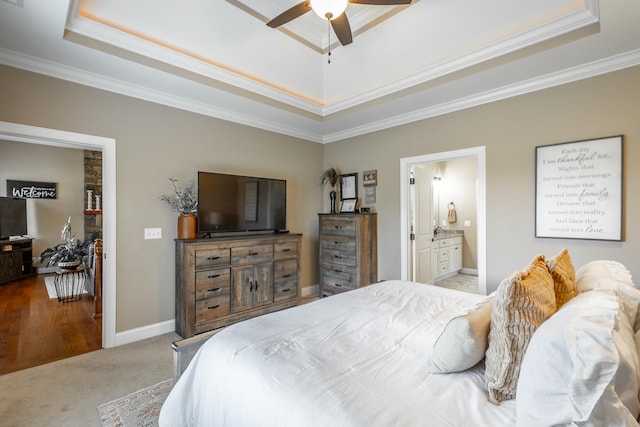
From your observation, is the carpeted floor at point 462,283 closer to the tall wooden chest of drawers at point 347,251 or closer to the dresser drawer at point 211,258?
the tall wooden chest of drawers at point 347,251

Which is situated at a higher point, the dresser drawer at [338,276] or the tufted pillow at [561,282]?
the tufted pillow at [561,282]

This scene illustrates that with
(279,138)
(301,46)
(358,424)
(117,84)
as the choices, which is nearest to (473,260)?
(279,138)

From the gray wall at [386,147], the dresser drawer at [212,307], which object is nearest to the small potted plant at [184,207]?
the gray wall at [386,147]

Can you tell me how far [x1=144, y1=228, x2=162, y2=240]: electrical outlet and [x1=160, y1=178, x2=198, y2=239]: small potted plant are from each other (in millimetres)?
225

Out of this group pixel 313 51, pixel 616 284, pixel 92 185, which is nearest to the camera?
pixel 616 284

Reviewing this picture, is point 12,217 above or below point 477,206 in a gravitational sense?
below

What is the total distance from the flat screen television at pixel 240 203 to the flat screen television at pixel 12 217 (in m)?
5.62

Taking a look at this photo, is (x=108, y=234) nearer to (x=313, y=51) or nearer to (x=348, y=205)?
(x=313, y=51)

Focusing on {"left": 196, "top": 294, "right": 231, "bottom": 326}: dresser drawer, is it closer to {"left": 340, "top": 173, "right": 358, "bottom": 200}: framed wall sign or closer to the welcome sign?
{"left": 340, "top": 173, "right": 358, "bottom": 200}: framed wall sign

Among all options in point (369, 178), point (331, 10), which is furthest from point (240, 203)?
point (331, 10)

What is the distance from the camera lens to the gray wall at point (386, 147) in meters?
2.60

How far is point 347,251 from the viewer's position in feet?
13.8

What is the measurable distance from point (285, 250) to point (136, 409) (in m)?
2.23

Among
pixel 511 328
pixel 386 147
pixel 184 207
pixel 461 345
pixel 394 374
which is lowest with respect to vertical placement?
pixel 394 374
